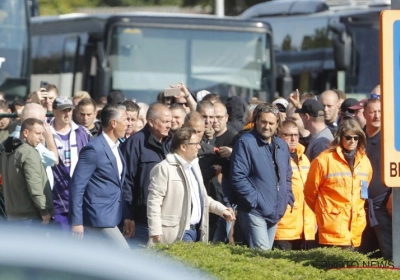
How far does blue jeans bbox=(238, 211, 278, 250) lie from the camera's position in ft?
32.7

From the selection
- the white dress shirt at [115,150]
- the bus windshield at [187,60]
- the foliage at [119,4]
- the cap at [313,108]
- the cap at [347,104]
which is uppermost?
the foliage at [119,4]

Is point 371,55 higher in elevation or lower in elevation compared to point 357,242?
higher

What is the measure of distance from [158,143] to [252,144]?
0.90m


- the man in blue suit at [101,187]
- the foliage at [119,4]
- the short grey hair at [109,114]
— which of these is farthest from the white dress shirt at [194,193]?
the foliage at [119,4]

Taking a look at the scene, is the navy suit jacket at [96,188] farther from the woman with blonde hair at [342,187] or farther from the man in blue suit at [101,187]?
the woman with blonde hair at [342,187]

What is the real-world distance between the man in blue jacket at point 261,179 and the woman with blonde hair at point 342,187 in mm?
332

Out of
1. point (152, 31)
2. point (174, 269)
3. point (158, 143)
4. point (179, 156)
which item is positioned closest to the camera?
point (174, 269)

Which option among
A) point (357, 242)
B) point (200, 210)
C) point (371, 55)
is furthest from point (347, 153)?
point (371, 55)

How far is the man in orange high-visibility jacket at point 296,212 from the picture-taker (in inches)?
420

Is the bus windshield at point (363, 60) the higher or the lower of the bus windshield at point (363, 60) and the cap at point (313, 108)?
the higher

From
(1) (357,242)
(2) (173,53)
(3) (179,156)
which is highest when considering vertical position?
(2) (173,53)

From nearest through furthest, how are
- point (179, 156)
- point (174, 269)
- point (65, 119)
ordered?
point (174, 269) → point (179, 156) → point (65, 119)

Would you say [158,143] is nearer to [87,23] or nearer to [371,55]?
[87,23]

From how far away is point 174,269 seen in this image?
3.96m
